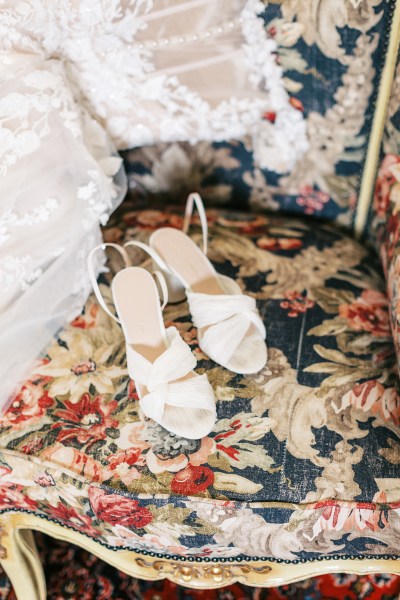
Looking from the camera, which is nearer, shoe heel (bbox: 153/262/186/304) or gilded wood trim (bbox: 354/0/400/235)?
gilded wood trim (bbox: 354/0/400/235)

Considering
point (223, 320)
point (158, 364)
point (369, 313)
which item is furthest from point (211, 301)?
point (369, 313)

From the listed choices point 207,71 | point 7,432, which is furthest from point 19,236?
point 207,71

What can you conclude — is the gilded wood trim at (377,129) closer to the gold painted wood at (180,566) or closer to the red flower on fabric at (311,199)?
the red flower on fabric at (311,199)

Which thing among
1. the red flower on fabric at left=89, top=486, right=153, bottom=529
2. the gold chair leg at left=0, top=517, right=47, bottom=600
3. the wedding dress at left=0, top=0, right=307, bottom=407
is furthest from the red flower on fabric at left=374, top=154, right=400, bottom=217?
the gold chair leg at left=0, top=517, right=47, bottom=600

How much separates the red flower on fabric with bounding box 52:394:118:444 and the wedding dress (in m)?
0.09

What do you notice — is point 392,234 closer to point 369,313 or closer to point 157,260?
point 369,313

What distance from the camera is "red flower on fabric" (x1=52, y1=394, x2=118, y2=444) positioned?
2.51ft

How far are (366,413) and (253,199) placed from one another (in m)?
0.47

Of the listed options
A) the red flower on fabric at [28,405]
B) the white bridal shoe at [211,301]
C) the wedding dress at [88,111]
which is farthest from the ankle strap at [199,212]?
the red flower on fabric at [28,405]

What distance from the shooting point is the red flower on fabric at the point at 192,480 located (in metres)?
0.71

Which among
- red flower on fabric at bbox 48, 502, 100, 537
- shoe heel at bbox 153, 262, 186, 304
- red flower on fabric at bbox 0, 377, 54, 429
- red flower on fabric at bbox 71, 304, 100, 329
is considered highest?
red flower on fabric at bbox 71, 304, 100, 329

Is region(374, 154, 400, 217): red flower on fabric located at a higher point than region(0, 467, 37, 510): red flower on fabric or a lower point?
higher

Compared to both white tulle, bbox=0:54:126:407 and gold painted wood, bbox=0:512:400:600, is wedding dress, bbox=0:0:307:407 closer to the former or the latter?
white tulle, bbox=0:54:126:407

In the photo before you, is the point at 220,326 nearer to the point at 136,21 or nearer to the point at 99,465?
the point at 99,465
